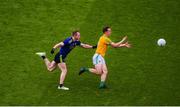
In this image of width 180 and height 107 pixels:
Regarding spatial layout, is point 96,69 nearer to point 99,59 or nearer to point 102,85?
point 99,59

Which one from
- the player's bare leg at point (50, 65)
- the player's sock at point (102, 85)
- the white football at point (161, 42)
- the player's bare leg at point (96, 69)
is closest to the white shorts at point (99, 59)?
the player's bare leg at point (96, 69)

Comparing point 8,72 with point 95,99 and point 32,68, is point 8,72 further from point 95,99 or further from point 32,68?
point 95,99

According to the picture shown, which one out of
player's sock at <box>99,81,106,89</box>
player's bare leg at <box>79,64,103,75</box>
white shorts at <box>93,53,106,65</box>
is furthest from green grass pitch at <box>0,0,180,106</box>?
white shorts at <box>93,53,106,65</box>

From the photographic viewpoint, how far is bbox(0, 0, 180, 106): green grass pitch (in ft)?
72.8

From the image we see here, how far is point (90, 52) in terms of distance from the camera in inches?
1032

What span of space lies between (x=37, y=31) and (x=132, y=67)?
564 cm

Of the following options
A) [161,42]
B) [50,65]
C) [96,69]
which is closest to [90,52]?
[161,42]

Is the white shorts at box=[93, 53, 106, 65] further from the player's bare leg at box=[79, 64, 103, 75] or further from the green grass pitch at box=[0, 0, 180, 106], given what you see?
the green grass pitch at box=[0, 0, 180, 106]

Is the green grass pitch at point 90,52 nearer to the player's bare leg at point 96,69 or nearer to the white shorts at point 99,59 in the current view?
Answer: the player's bare leg at point 96,69

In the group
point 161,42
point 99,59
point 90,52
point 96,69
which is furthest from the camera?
point 90,52

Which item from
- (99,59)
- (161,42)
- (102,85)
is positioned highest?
(161,42)

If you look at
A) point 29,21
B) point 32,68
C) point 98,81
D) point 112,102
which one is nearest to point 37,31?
point 29,21

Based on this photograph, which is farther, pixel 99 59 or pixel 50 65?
pixel 50 65

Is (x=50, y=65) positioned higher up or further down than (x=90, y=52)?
further down
